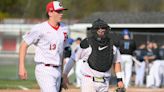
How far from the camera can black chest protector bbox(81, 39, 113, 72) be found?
8172mm

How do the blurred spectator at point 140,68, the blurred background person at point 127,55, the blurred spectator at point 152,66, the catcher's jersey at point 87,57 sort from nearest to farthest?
the catcher's jersey at point 87,57 < the blurred background person at point 127,55 < the blurred spectator at point 152,66 < the blurred spectator at point 140,68

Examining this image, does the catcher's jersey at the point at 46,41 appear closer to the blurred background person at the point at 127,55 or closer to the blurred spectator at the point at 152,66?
the blurred background person at the point at 127,55

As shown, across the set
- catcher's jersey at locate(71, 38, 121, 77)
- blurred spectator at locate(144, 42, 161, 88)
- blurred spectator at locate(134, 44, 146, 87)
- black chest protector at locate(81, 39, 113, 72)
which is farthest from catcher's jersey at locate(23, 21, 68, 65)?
blurred spectator at locate(134, 44, 146, 87)

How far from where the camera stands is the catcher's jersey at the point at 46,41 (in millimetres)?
8180

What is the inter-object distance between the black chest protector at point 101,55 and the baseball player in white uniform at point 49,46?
0.49 metres

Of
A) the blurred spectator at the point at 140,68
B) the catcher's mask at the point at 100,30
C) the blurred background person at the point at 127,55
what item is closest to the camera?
the catcher's mask at the point at 100,30

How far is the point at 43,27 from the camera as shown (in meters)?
8.23

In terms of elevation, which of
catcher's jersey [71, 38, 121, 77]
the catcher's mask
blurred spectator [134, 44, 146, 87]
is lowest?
blurred spectator [134, 44, 146, 87]

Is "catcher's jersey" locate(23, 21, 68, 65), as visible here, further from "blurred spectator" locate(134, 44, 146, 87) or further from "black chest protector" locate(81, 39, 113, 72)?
"blurred spectator" locate(134, 44, 146, 87)

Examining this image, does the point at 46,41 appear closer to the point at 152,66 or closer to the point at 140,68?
the point at 152,66

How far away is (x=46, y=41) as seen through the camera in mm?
8211

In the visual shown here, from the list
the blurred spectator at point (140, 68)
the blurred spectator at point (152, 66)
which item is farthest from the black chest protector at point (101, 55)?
the blurred spectator at point (140, 68)

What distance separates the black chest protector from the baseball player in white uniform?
0.49 meters

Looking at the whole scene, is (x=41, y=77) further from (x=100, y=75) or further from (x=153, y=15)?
(x=153, y=15)
